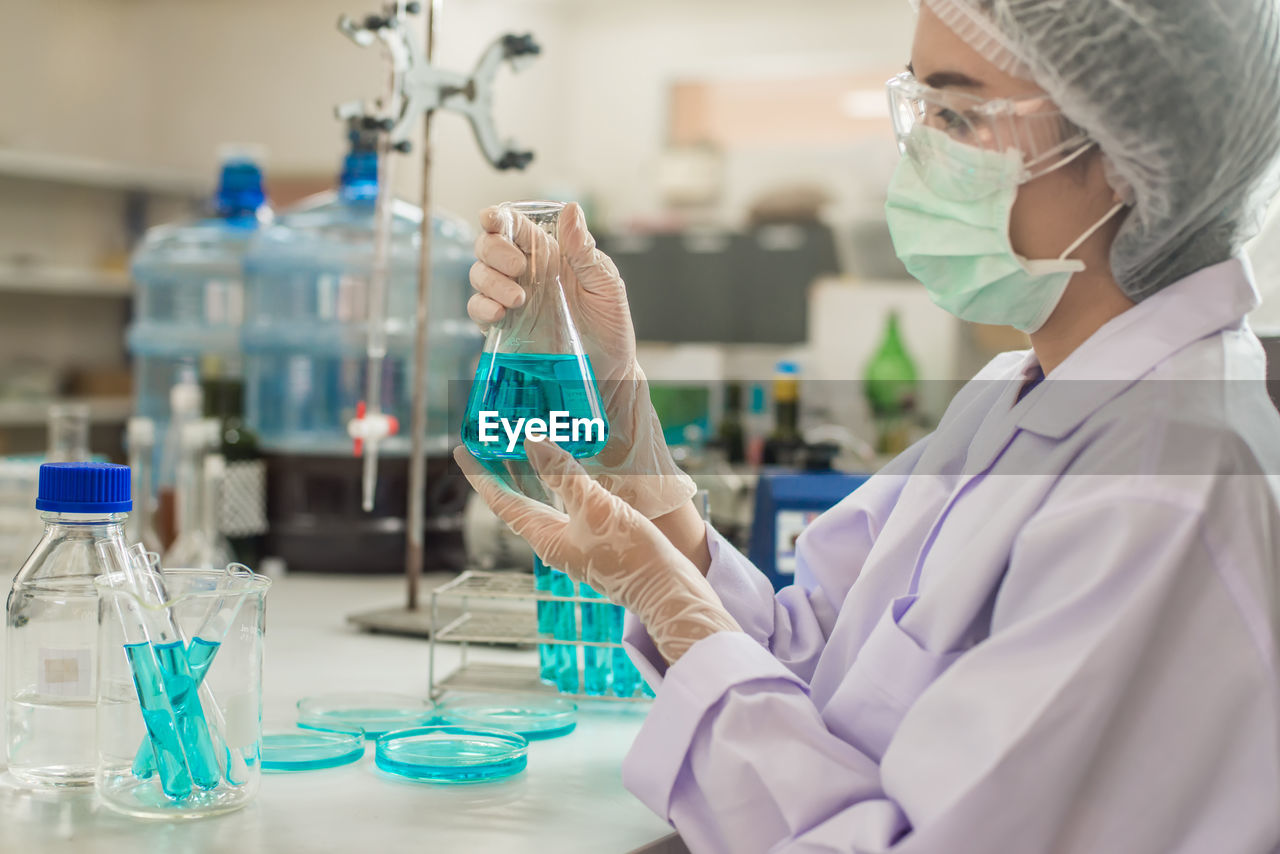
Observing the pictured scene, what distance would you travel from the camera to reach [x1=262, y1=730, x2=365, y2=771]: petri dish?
1080 mm

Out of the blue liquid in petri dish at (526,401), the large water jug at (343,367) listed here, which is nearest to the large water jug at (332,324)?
the large water jug at (343,367)

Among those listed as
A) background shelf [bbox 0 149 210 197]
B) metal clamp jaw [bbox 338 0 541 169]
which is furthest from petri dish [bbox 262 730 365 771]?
background shelf [bbox 0 149 210 197]

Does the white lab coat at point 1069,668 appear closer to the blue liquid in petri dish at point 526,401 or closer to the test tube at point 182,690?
the blue liquid in petri dish at point 526,401

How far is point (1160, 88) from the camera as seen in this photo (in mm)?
903

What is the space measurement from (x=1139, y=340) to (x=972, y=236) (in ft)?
0.57

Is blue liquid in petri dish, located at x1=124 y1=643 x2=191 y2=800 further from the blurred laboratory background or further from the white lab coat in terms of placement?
the blurred laboratory background

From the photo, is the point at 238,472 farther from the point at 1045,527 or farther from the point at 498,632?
the point at 1045,527

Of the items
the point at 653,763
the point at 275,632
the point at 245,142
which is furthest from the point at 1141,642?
the point at 245,142

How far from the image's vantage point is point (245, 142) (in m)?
5.19

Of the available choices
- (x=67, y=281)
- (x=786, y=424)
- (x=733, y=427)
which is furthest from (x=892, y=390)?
(x=67, y=281)

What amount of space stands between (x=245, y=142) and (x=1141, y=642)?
5.02m

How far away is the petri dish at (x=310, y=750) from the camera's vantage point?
1080 mm

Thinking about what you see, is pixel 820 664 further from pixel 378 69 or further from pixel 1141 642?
pixel 378 69

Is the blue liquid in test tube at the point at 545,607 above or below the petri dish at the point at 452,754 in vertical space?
above
